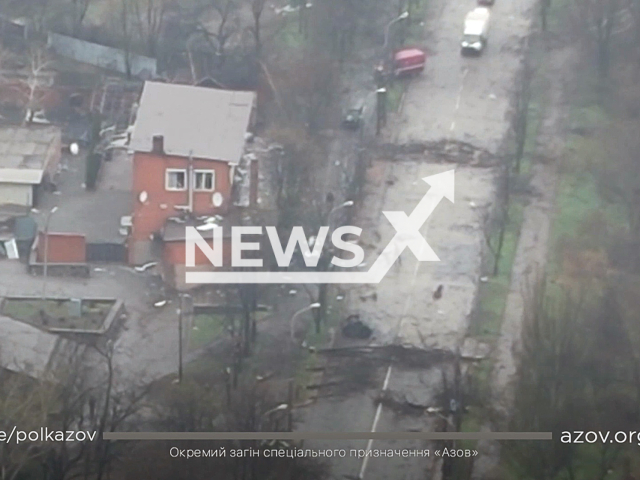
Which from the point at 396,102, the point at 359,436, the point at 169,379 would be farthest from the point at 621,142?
the point at 169,379

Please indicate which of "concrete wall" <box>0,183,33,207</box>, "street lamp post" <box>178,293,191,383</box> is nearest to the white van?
"street lamp post" <box>178,293,191,383</box>

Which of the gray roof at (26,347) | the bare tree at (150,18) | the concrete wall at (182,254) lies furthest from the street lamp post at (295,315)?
the bare tree at (150,18)

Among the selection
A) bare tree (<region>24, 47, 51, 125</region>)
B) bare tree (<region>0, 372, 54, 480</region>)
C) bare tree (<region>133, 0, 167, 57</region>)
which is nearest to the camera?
bare tree (<region>0, 372, 54, 480</region>)

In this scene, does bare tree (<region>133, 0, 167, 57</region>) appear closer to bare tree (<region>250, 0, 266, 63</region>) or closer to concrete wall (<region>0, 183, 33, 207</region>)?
bare tree (<region>250, 0, 266, 63</region>)

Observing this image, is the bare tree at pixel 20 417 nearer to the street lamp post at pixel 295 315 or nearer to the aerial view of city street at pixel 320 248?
the aerial view of city street at pixel 320 248

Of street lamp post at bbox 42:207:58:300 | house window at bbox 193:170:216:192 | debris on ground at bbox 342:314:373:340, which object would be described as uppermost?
house window at bbox 193:170:216:192

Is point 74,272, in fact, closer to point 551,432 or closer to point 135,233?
point 135,233

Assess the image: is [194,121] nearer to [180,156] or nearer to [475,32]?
[180,156]
